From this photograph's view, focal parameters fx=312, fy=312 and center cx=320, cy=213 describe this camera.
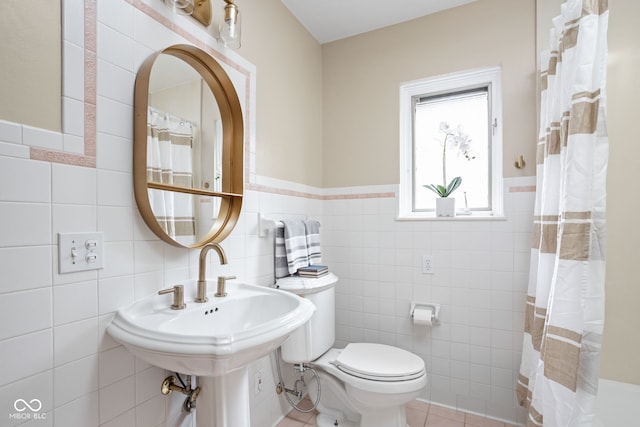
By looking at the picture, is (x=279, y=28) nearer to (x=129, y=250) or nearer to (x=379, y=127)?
(x=379, y=127)

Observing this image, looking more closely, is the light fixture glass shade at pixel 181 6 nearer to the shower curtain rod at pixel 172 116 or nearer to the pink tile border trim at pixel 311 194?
the shower curtain rod at pixel 172 116

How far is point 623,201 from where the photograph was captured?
5.01 feet

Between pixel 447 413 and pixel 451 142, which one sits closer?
pixel 447 413

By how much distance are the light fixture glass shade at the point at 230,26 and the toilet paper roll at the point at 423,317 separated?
1.78 metres

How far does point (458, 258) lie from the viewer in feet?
6.33

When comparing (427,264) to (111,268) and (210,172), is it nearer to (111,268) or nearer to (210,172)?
(210,172)

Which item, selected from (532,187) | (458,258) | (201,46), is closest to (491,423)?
(458,258)

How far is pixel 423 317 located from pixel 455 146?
1.13m

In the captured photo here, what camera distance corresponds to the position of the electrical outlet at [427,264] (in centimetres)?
200

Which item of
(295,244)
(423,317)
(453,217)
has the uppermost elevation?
(453,217)

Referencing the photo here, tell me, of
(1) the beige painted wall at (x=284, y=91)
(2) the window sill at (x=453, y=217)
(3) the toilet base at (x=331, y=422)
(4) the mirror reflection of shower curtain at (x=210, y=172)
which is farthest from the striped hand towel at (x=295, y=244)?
(3) the toilet base at (x=331, y=422)

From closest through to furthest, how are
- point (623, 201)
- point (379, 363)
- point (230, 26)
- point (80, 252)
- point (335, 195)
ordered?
point (80, 252), point (230, 26), point (623, 201), point (379, 363), point (335, 195)

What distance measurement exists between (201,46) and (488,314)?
6.78ft
